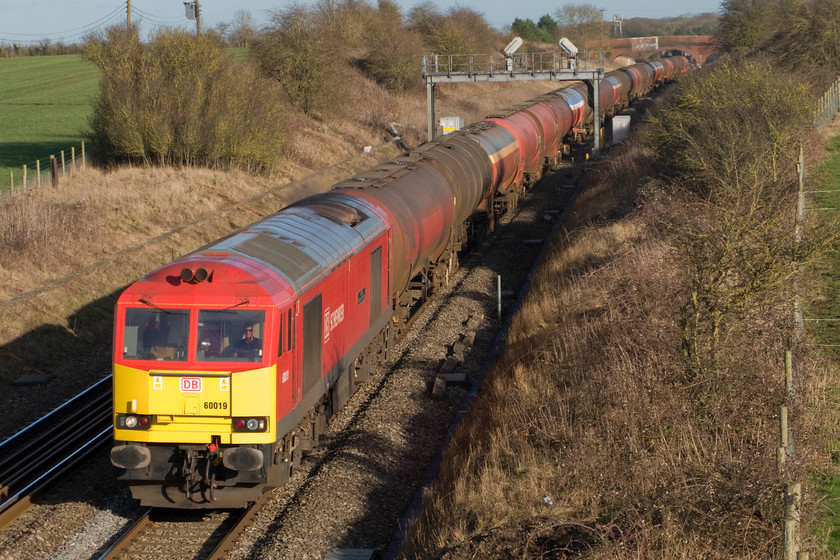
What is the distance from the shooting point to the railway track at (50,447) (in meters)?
11.5

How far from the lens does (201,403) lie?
9883 mm

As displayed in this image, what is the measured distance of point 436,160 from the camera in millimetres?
21047

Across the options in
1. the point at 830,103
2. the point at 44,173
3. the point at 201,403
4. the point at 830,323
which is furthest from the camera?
the point at 830,103

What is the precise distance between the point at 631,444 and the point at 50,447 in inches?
329

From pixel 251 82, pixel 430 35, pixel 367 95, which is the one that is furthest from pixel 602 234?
pixel 430 35

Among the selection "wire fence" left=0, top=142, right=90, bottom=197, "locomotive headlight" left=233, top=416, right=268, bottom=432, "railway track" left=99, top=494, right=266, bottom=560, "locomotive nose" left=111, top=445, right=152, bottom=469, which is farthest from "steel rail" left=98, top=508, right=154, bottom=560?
"wire fence" left=0, top=142, right=90, bottom=197

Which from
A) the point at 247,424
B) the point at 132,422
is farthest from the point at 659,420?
the point at 132,422

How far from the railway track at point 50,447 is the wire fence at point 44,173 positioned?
443 inches

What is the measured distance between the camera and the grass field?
125ft

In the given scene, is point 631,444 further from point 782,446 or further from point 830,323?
point 830,323

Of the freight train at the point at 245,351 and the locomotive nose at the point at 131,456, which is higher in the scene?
the freight train at the point at 245,351

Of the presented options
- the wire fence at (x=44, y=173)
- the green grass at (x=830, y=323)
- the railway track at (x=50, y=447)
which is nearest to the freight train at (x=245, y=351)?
the railway track at (x=50, y=447)

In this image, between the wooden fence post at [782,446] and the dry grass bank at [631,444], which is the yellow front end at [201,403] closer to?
the dry grass bank at [631,444]

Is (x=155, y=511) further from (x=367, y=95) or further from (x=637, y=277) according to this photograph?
(x=367, y=95)
